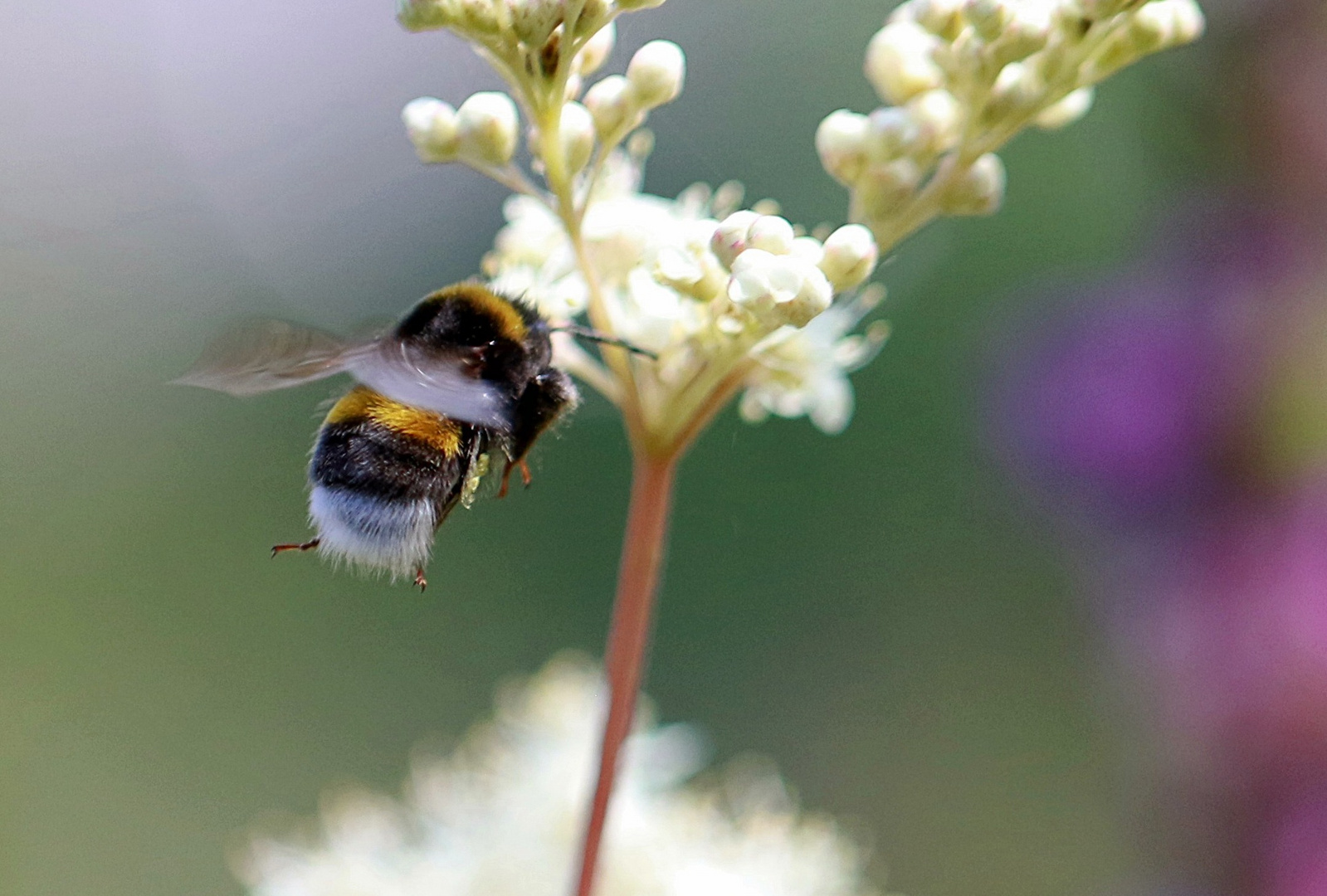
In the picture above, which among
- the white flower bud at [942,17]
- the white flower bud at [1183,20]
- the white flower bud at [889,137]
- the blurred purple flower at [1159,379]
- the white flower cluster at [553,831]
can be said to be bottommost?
the white flower cluster at [553,831]

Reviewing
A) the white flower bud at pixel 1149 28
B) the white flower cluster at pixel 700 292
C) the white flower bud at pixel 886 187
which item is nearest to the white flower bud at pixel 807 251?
the white flower cluster at pixel 700 292

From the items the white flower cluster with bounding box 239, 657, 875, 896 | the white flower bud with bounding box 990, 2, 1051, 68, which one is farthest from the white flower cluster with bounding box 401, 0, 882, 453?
the white flower cluster with bounding box 239, 657, 875, 896

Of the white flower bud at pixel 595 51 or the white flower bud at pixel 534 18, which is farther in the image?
the white flower bud at pixel 595 51

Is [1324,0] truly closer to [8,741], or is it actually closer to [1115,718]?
[1115,718]

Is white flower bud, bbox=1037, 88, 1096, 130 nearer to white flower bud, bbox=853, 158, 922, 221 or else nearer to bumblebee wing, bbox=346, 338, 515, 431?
white flower bud, bbox=853, 158, 922, 221

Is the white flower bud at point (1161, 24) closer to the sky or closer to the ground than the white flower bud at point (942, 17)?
closer to the ground

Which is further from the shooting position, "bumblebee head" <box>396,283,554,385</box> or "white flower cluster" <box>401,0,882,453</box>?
"bumblebee head" <box>396,283,554,385</box>

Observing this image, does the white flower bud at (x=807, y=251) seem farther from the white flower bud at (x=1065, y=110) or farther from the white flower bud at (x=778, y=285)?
the white flower bud at (x=1065, y=110)
